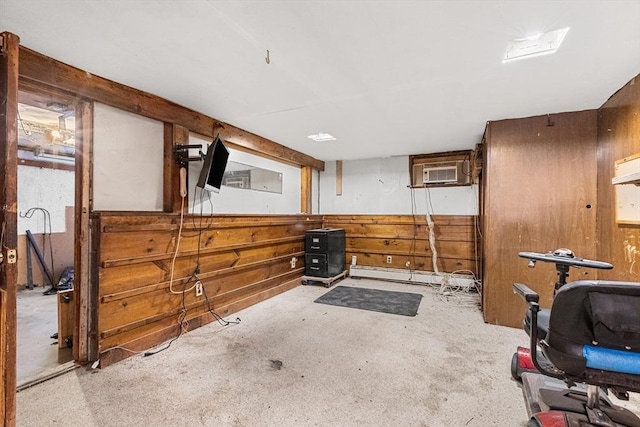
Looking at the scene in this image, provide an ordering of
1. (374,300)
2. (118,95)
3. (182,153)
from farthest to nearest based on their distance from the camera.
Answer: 1. (374,300)
2. (182,153)
3. (118,95)

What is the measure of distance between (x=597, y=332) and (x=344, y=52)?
1.97 metres

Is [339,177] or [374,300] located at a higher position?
[339,177]

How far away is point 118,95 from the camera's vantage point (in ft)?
8.04

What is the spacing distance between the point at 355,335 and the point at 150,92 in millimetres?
2939

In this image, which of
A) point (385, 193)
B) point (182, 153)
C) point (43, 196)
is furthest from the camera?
point (385, 193)

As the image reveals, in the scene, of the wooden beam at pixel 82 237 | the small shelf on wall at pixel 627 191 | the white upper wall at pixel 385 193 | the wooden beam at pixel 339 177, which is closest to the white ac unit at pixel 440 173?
the white upper wall at pixel 385 193

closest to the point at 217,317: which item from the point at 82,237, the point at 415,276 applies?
the point at 82,237

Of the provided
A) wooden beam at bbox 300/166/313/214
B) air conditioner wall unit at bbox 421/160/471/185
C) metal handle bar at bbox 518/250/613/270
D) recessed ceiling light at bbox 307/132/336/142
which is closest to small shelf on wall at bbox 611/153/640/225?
metal handle bar at bbox 518/250/613/270

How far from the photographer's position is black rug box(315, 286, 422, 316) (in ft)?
12.2

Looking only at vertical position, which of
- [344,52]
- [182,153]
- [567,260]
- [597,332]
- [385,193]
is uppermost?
[344,52]

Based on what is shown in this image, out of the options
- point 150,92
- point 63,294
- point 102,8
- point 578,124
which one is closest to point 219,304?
point 63,294

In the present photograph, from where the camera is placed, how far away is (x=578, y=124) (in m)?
2.96

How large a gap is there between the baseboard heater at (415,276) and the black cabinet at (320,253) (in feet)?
2.01

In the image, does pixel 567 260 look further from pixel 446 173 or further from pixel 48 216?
pixel 48 216
